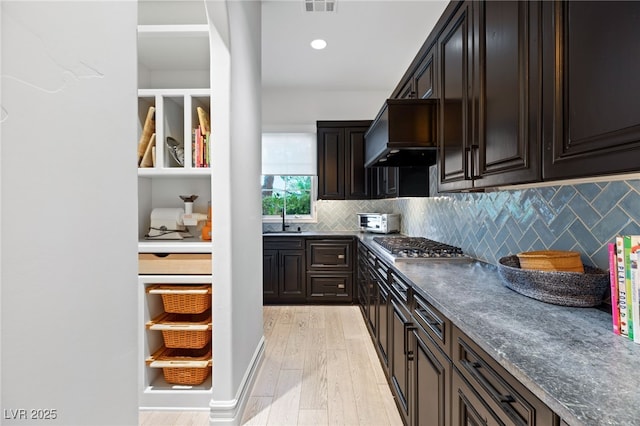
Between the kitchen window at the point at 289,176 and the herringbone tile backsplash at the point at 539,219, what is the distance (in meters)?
2.10

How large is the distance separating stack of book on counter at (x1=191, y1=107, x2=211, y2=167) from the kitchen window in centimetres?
251

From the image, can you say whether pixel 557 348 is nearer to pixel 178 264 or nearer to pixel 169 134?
pixel 178 264

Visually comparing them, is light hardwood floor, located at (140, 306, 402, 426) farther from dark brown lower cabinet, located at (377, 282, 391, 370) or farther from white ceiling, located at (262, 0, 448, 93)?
white ceiling, located at (262, 0, 448, 93)

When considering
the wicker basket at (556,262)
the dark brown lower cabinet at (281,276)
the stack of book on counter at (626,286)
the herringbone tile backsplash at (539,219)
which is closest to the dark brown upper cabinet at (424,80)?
the herringbone tile backsplash at (539,219)

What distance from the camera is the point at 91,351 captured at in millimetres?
436

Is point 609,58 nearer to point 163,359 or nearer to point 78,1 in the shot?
point 78,1

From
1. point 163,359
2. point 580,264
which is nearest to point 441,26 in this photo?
point 580,264

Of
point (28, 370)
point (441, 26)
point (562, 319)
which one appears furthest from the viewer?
point (441, 26)

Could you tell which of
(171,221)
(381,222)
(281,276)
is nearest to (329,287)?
(281,276)

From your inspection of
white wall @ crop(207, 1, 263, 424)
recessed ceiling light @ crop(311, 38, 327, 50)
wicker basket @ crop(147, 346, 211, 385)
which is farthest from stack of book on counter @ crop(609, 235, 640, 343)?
recessed ceiling light @ crop(311, 38, 327, 50)

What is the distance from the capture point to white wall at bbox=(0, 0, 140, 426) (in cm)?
34

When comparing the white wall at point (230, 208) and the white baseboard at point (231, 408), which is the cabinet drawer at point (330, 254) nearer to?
the white wall at point (230, 208)

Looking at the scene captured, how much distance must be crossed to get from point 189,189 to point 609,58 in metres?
2.40

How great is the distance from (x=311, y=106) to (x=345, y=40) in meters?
1.49
